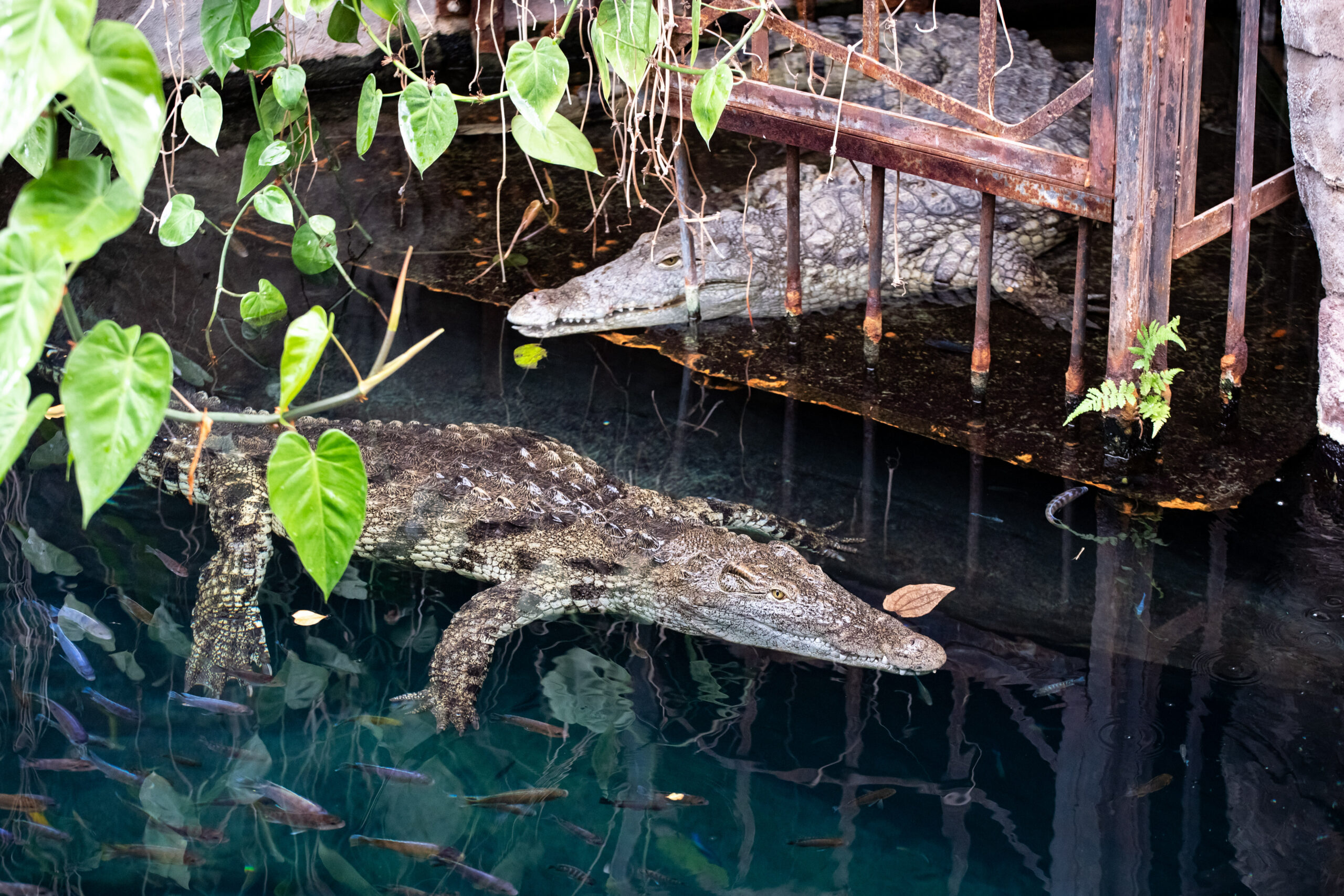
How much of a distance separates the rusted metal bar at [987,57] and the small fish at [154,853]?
3157 millimetres

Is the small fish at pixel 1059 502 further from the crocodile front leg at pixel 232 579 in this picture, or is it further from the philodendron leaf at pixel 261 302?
the philodendron leaf at pixel 261 302

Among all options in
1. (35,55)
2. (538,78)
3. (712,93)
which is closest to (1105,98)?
(712,93)

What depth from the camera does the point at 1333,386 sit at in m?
3.91

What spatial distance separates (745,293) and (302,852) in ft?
11.1

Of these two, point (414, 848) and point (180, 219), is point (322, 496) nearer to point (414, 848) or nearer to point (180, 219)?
point (414, 848)

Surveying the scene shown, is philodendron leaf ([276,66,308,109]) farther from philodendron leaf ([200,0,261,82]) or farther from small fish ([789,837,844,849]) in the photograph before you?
small fish ([789,837,844,849])

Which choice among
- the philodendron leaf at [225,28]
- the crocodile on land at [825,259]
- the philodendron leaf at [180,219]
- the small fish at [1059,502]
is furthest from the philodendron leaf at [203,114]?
the small fish at [1059,502]

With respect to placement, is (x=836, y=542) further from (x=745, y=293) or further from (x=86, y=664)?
(x=86, y=664)

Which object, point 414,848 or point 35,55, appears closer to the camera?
point 35,55

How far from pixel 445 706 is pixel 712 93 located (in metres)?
1.87

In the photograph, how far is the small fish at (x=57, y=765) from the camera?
2982 millimetres

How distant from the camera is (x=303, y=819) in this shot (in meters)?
2.85

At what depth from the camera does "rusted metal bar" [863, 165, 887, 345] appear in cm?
427

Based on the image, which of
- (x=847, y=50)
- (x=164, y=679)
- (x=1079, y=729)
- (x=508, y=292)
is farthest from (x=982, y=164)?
(x=164, y=679)
